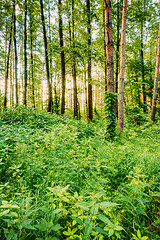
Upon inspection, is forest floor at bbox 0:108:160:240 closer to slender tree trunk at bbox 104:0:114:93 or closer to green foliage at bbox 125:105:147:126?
slender tree trunk at bbox 104:0:114:93

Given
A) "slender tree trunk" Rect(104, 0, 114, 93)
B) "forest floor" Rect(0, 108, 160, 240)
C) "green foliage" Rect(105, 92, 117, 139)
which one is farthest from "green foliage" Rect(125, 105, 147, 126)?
"forest floor" Rect(0, 108, 160, 240)

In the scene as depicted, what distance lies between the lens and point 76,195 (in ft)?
5.28

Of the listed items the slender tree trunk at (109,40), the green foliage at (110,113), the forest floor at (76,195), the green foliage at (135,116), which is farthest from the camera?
the green foliage at (135,116)

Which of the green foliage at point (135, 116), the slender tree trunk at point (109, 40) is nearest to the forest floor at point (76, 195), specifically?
the slender tree trunk at point (109, 40)

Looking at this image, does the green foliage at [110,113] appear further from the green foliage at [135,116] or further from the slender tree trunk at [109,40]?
the green foliage at [135,116]

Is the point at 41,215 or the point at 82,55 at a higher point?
the point at 82,55

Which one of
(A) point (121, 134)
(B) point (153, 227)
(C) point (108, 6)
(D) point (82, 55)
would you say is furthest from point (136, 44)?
(B) point (153, 227)

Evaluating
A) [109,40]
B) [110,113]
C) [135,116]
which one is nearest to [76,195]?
[110,113]

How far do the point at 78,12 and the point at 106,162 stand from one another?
37.3 feet

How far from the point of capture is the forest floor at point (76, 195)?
1316mm

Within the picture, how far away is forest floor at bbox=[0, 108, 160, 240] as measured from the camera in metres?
1.32

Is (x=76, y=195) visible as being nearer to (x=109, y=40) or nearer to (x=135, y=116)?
(x=109, y=40)

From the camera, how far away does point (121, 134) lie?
6.32 meters

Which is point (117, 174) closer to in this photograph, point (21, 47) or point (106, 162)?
point (106, 162)
